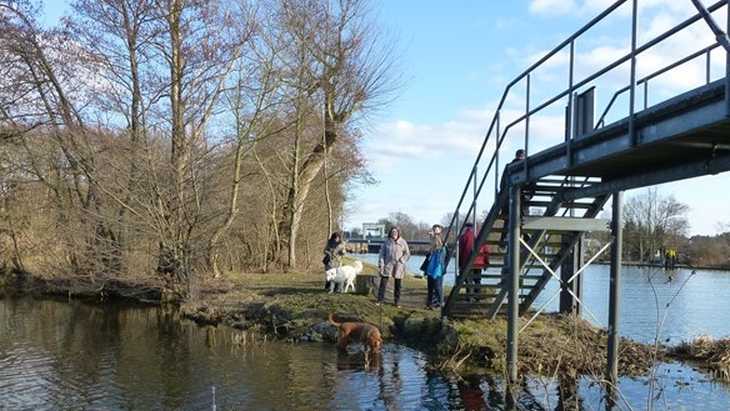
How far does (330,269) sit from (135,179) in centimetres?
745

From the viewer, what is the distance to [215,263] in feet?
83.2

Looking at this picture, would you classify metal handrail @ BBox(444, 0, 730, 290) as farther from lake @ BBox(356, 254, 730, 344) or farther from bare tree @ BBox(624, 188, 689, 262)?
bare tree @ BBox(624, 188, 689, 262)

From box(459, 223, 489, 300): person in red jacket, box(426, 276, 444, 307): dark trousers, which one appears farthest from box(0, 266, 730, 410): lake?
box(426, 276, 444, 307): dark trousers

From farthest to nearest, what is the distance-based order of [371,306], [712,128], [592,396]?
[371,306]
[592,396]
[712,128]

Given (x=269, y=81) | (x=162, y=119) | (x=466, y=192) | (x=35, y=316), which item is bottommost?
(x=35, y=316)

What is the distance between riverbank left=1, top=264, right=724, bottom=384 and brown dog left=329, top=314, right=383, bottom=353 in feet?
3.88

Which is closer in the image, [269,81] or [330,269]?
[330,269]

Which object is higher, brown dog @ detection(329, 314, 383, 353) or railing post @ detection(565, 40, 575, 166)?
railing post @ detection(565, 40, 575, 166)

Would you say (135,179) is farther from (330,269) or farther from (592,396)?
(592,396)

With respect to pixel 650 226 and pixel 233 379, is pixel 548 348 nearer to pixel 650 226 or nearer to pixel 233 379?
pixel 233 379

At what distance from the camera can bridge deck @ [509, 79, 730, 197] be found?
22.4 ft

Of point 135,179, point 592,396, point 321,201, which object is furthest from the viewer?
point 321,201

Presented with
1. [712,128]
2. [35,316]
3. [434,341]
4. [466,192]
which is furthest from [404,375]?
[35,316]

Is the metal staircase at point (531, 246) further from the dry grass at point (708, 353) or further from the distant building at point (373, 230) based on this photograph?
the distant building at point (373, 230)
